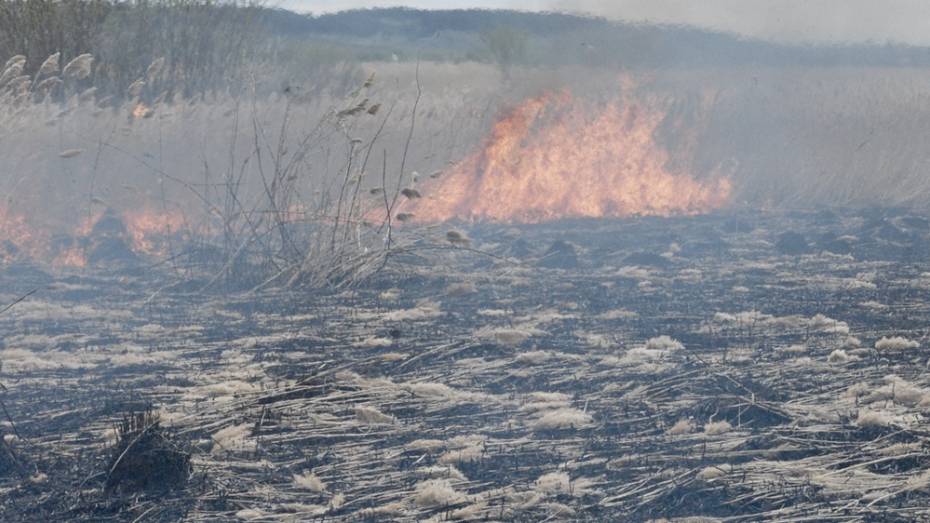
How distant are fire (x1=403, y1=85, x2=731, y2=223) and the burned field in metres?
6.69

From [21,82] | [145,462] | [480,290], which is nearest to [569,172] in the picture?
[480,290]

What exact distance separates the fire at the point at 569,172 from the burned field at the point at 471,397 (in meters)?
6.69

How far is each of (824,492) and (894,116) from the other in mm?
18203

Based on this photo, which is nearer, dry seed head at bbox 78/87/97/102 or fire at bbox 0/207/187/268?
dry seed head at bbox 78/87/97/102

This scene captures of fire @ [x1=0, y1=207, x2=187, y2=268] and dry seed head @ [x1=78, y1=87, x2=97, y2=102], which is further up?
dry seed head @ [x1=78, y1=87, x2=97, y2=102]

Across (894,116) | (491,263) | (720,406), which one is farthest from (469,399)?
(894,116)

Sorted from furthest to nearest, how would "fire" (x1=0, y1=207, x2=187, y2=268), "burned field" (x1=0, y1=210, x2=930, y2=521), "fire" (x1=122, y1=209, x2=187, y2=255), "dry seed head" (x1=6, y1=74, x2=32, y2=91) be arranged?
"fire" (x1=122, y1=209, x2=187, y2=255) < "fire" (x1=0, y1=207, x2=187, y2=268) < "dry seed head" (x1=6, y1=74, x2=32, y2=91) < "burned field" (x1=0, y1=210, x2=930, y2=521)

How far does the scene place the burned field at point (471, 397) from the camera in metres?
5.42

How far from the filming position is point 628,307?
11039mm

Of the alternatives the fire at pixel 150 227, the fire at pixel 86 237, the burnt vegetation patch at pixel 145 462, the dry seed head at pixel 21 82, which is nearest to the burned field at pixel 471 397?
the burnt vegetation patch at pixel 145 462

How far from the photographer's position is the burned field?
542 centimetres

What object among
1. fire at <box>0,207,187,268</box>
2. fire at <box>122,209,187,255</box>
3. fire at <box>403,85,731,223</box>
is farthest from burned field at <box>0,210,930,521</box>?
fire at <box>403,85,731,223</box>

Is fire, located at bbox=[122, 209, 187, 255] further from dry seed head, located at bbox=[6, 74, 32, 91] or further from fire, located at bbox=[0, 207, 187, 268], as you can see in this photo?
dry seed head, located at bbox=[6, 74, 32, 91]

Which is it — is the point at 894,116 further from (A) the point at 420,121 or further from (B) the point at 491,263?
(B) the point at 491,263
